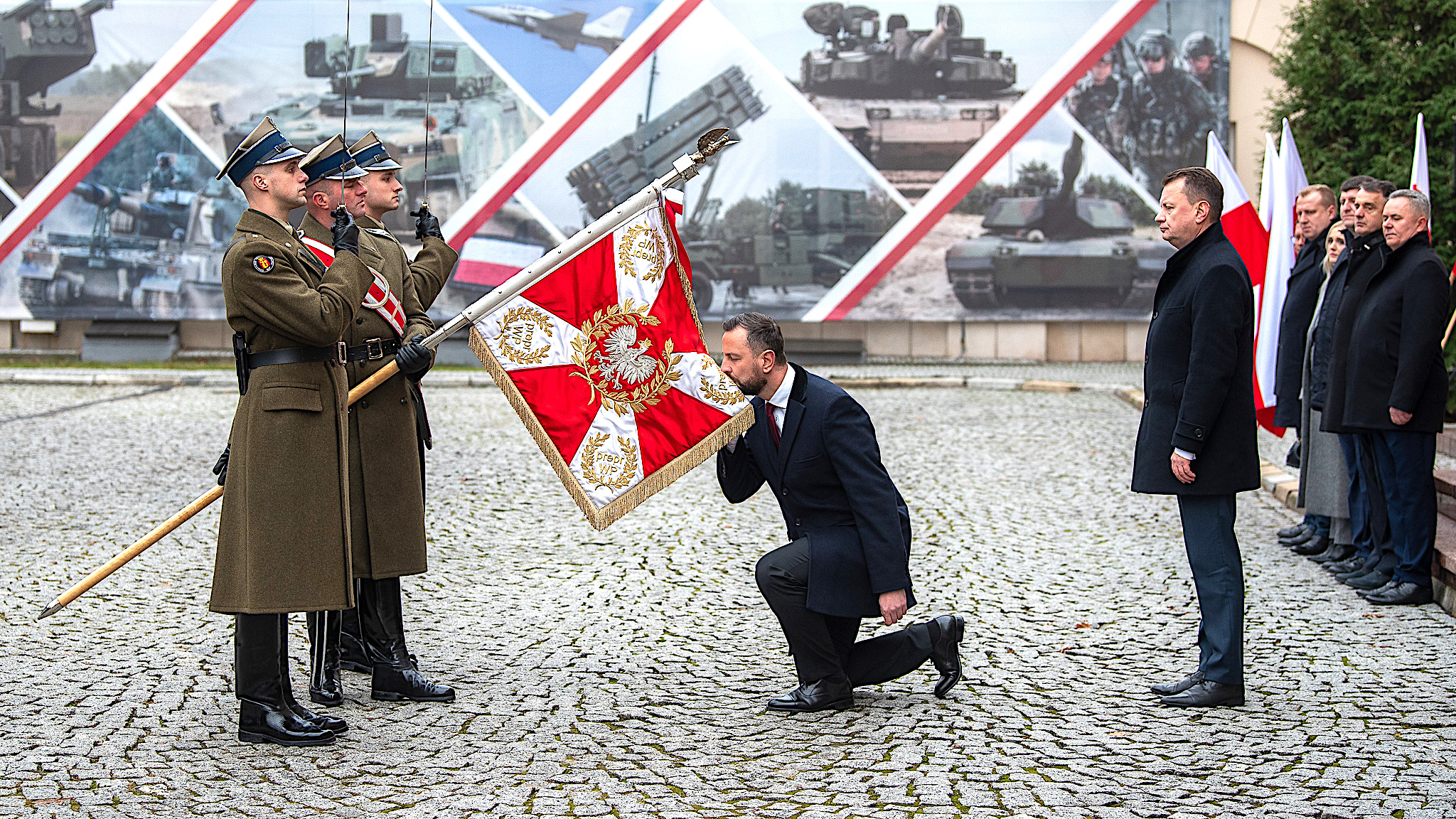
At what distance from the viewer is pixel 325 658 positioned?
16.3 ft

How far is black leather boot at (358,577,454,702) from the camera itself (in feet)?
16.6

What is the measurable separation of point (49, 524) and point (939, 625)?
5731mm

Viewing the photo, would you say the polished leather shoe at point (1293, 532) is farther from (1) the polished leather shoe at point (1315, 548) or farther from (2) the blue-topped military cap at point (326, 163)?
(2) the blue-topped military cap at point (326, 163)

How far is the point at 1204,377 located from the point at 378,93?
16336 millimetres

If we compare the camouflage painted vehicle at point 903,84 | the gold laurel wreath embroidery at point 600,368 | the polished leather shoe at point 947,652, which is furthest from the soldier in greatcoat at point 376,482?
the camouflage painted vehicle at point 903,84

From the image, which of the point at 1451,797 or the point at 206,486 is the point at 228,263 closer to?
the point at 1451,797

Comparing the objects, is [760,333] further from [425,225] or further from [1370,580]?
[1370,580]

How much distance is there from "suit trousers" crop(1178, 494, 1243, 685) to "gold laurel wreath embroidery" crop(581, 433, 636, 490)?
1.89m

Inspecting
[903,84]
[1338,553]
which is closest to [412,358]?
[1338,553]

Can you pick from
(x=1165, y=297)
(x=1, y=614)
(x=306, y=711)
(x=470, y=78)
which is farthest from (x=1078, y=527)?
(x=470, y=78)

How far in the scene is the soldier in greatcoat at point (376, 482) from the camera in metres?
5.00

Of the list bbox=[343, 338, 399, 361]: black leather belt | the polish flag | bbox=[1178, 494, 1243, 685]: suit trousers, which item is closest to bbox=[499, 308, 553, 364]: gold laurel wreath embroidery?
bbox=[343, 338, 399, 361]: black leather belt

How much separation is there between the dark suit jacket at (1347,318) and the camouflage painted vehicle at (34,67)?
17846 mm

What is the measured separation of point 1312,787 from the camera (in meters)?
4.11
